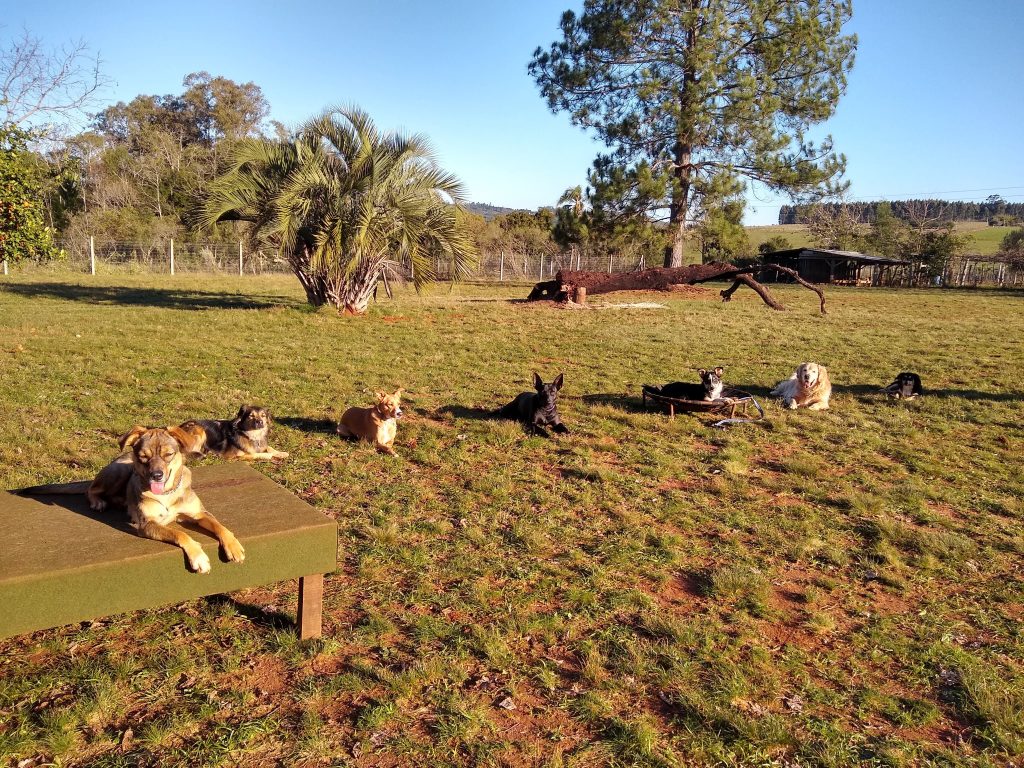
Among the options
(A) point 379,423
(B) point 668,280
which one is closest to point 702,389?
(B) point 668,280

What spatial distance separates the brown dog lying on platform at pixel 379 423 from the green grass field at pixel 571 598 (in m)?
0.19

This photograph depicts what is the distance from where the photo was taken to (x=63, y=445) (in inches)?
244

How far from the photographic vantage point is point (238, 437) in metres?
6.21

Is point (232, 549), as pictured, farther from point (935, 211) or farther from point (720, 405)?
point (935, 211)

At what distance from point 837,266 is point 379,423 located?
46817 millimetres

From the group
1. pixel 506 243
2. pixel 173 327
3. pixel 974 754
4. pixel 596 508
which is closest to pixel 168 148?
pixel 506 243

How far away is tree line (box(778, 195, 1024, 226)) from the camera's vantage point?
5735cm

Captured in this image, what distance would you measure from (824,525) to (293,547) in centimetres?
408

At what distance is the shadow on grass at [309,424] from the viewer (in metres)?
7.24

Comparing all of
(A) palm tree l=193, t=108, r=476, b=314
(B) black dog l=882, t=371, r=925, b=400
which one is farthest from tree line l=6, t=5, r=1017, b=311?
(B) black dog l=882, t=371, r=925, b=400

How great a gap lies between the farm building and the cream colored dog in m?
37.7

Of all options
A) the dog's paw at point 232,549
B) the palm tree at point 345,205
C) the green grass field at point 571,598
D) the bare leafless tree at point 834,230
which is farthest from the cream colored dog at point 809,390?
the bare leafless tree at point 834,230

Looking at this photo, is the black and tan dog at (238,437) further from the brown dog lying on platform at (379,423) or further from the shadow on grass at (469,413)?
the shadow on grass at (469,413)

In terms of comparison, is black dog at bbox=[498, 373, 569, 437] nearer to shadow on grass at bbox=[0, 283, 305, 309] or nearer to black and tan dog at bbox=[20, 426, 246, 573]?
black and tan dog at bbox=[20, 426, 246, 573]
